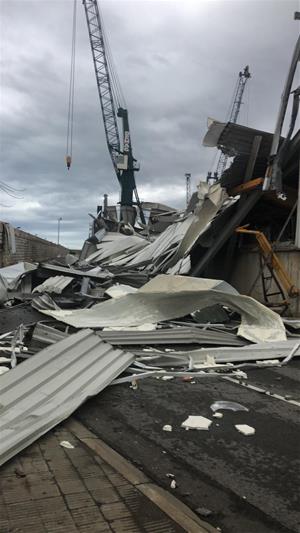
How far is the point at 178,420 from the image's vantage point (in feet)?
10.9

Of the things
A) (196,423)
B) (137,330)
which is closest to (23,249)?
(137,330)

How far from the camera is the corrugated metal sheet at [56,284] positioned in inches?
376

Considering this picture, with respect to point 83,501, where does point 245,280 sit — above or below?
above

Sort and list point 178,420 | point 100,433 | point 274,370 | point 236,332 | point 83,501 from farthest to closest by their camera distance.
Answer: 1. point 236,332
2. point 274,370
3. point 178,420
4. point 100,433
5. point 83,501

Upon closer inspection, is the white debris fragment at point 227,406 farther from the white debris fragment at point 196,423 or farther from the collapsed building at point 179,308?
the collapsed building at point 179,308

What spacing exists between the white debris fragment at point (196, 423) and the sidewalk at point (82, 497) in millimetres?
693

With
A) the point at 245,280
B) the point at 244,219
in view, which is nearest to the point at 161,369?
the point at 245,280

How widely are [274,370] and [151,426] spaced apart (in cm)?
219

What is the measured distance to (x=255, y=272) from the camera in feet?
33.6

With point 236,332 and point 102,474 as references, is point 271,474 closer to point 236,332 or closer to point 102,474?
point 102,474

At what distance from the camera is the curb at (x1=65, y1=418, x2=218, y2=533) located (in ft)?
6.63

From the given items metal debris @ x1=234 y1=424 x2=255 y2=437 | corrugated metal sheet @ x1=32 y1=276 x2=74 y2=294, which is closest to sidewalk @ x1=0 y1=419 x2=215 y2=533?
metal debris @ x1=234 y1=424 x2=255 y2=437

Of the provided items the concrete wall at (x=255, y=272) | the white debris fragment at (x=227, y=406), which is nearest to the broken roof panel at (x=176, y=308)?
the concrete wall at (x=255, y=272)

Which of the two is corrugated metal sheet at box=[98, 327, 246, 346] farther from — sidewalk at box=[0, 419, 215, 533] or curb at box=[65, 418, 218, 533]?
sidewalk at box=[0, 419, 215, 533]
